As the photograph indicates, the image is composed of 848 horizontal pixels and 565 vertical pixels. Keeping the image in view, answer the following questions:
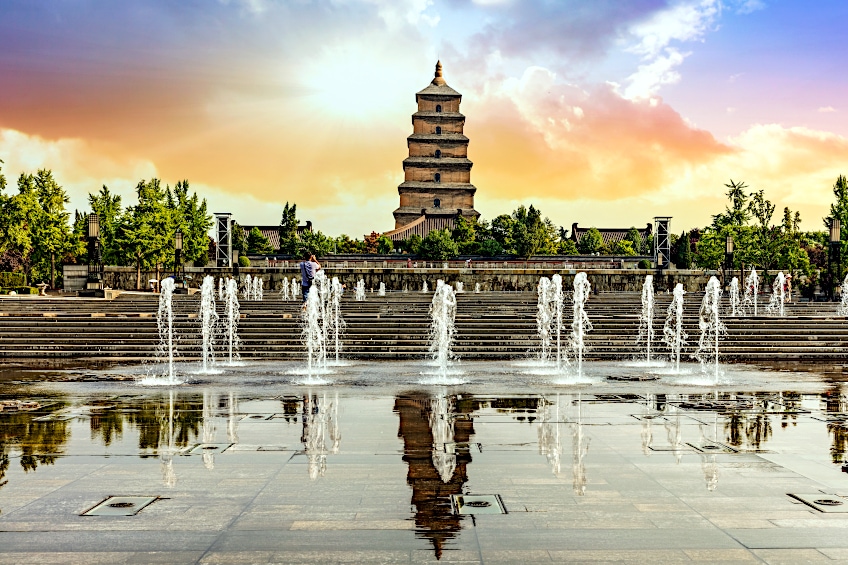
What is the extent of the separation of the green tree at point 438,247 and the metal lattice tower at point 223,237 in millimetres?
29156

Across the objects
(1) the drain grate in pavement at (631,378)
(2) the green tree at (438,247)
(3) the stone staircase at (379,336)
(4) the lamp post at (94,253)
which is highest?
(2) the green tree at (438,247)

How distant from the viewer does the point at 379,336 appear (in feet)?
65.4

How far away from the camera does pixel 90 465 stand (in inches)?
256

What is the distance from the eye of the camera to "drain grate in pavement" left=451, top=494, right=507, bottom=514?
5.13 metres

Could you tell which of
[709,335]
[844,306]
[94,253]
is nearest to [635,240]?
[844,306]

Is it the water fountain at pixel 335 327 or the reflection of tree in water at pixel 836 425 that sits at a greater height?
the water fountain at pixel 335 327

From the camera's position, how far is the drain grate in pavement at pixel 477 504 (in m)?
5.13

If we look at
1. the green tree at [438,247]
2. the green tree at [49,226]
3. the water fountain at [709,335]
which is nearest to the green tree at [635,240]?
the green tree at [438,247]

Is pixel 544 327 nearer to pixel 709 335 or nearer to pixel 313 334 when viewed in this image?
pixel 709 335

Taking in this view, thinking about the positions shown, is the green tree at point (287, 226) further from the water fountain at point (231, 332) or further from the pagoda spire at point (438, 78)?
the water fountain at point (231, 332)

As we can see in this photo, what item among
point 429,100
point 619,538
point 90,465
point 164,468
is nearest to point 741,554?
point 619,538

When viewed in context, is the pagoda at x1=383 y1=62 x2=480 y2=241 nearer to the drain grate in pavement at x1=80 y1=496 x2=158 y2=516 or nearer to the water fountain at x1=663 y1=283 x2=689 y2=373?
the water fountain at x1=663 y1=283 x2=689 y2=373

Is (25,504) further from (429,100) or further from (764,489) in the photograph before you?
(429,100)

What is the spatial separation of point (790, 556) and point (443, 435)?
409cm
